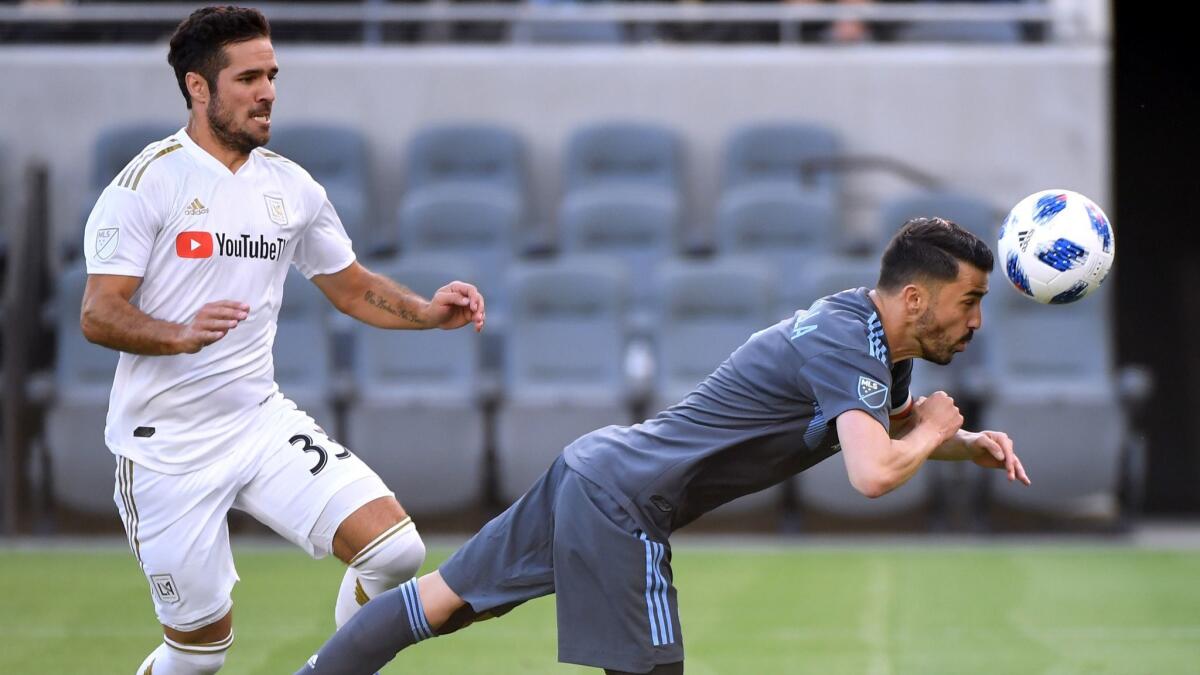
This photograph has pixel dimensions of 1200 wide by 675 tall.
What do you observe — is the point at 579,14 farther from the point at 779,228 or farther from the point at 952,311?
the point at 952,311

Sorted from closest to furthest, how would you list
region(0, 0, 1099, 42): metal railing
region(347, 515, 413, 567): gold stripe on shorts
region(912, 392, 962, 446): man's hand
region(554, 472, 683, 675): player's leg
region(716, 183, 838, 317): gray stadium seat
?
region(912, 392, 962, 446): man's hand, region(554, 472, 683, 675): player's leg, region(347, 515, 413, 567): gold stripe on shorts, region(716, 183, 838, 317): gray stadium seat, region(0, 0, 1099, 42): metal railing

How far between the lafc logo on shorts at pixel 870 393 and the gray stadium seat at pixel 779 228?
7694mm

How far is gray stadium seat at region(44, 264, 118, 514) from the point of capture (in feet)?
36.1

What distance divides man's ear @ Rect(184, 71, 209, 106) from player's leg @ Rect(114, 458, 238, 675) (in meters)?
1.09

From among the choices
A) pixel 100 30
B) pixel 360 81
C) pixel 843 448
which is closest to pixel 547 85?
pixel 360 81

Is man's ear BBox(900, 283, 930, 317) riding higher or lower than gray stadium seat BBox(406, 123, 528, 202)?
higher

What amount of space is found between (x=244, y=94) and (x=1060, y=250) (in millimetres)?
2425

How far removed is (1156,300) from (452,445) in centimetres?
569

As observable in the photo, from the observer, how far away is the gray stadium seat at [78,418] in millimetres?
11016

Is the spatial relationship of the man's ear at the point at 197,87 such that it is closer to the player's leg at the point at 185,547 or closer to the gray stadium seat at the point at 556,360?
the player's leg at the point at 185,547

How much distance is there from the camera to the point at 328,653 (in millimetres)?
4445

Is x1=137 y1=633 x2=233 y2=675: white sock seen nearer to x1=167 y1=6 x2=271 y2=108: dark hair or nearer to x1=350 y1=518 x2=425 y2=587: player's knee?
x1=350 y1=518 x2=425 y2=587: player's knee

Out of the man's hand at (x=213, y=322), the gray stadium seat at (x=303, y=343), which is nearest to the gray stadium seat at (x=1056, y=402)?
the gray stadium seat at (x=303, y=343)

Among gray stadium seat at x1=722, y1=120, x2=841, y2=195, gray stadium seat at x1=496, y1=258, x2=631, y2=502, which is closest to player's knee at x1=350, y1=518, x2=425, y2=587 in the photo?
gray stadium seat at x1=496, y1=258, x2=631, y2=502
